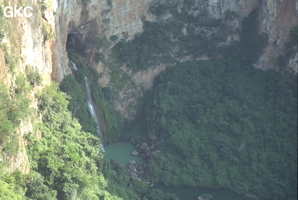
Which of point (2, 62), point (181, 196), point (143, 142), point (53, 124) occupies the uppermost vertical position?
point (2, 62)

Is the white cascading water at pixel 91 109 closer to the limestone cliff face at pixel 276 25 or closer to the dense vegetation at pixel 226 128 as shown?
the dense vegetation at pixel 226 128

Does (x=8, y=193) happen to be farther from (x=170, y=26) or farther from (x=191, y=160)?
(x=170, y=26)

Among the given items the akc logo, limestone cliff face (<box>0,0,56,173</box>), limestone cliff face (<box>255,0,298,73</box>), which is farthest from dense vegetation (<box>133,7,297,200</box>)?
the akc logo

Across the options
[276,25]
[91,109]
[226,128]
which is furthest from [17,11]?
[276,25]

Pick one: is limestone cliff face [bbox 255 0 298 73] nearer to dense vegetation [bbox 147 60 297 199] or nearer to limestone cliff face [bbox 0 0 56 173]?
dense vegetation [bbox 147 60 297 199]

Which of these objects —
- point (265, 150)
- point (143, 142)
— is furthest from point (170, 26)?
point (265, 150)

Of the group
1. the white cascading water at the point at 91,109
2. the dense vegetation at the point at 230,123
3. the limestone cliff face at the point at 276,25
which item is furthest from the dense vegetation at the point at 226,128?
the white cascading water at the point at 91,109

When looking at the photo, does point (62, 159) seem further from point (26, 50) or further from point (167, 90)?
point (167, 90)

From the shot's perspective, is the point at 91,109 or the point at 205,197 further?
the point at 91,109
